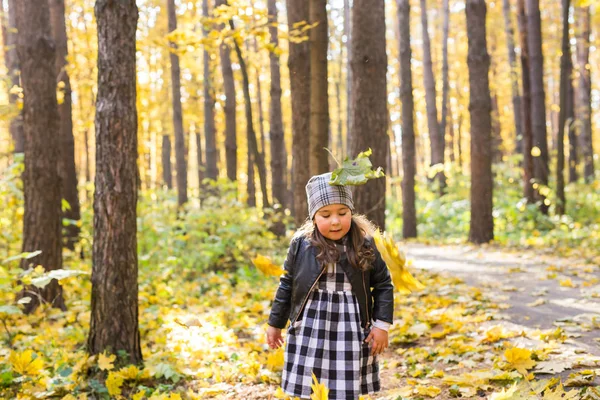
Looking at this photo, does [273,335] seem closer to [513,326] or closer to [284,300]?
[284,300]

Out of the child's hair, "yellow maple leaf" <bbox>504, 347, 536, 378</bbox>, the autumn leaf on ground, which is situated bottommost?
"yellow maple leaf" <bbox>504, 347, 536, 378</bbox>

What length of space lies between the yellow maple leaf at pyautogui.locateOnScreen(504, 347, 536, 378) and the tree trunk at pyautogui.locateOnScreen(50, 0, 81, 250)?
7.43 metres

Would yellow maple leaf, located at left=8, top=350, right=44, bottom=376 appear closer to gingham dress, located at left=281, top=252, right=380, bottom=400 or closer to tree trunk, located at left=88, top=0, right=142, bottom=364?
tree trunk, located at left=88, top=0, right=142, bottom=364

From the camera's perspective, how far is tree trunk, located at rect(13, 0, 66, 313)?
6.49m

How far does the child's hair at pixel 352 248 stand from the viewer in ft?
10.6

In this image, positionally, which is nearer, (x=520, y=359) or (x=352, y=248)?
(x=352, y=248)

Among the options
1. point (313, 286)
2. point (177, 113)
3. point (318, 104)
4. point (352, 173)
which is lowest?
point (313, 286)

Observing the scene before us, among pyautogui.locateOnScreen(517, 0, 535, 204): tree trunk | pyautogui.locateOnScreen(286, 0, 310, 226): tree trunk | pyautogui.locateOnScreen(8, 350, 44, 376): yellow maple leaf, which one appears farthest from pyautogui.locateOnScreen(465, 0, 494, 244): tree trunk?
pyautogui.locateOnScreen(8, 350, 44, 376): yellow maple leaf

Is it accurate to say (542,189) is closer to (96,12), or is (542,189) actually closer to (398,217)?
(398,217)

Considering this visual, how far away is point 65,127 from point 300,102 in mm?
4024

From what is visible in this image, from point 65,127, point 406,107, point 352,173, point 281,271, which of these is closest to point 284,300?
point 281,271

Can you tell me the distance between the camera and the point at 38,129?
258 inches

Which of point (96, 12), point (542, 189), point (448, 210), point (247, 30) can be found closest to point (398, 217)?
point (448, 210)

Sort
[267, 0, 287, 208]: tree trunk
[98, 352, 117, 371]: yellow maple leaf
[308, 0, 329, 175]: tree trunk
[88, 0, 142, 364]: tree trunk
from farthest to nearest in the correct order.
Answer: [267, 0, 287, 208]: tree trunk < [308, 0, 329, 175]: tree trunk < [88, 0, 142, 364]: tree trunk < [98, 352, 117, 371]: yellow maple leaf
